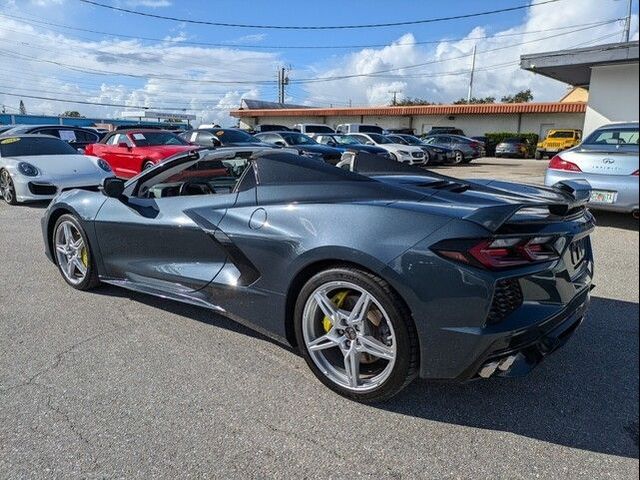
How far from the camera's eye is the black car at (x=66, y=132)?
13.5 m

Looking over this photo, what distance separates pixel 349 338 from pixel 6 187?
9.38 m

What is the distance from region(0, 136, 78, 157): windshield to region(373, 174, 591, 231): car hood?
926cm

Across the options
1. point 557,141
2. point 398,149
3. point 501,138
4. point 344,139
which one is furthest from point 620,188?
point 501,138

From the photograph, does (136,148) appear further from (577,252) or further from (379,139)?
(379,139)

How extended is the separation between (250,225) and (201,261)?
56 centimetres

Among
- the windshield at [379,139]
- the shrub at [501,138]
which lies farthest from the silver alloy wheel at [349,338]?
the shrub at [501,138]

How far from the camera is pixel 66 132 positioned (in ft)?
47.9

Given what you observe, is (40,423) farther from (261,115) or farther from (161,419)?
(261,115)

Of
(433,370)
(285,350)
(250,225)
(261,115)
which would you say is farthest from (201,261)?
(261,115)

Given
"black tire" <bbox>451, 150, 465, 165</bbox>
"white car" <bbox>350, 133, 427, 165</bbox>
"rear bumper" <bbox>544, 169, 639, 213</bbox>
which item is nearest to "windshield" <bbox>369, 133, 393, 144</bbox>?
"white car" <bbox>350, 133, 427, 165</bbox>

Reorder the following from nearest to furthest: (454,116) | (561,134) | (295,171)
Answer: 1. (295,171)
2. (561,134)
3. (454,116)

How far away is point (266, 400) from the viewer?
267cm

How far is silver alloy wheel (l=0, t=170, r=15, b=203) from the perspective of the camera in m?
9.32

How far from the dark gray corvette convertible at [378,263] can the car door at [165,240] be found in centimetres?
1
